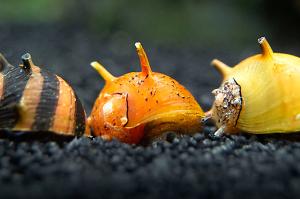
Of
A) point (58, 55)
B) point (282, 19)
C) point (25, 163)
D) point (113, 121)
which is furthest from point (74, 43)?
point (25, 163)

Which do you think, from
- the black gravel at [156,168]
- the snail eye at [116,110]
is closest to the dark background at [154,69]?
the black gravel at [156,168]

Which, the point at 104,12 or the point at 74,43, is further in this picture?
the point at 104,12

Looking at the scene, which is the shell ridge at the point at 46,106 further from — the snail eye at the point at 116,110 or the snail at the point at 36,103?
the snail eye at the point at 116,110

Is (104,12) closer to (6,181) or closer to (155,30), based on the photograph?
(155,30)

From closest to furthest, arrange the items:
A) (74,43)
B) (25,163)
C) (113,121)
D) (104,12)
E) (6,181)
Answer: (6,181) → (25,163) → (113,121) → (74,43) → (104,12)

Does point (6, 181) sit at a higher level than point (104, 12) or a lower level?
lower

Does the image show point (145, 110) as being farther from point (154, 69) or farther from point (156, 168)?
point (154, 69)

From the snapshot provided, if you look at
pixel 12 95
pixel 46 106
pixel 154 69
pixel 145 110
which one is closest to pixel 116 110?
pixel 145 110
